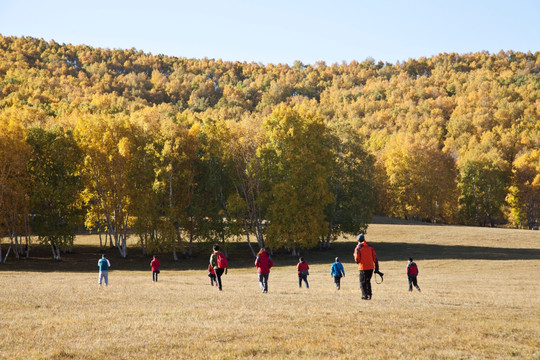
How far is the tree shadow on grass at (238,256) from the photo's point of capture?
50.9 meters

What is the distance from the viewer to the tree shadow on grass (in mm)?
50909

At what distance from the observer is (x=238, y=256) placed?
60406mm

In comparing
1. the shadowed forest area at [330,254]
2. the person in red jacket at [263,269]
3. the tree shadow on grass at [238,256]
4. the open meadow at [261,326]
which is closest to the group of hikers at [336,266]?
the person in red jacket at [263,269]

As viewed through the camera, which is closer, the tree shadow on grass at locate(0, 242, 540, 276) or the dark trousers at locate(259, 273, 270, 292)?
the dark trousers at locate(259, 273, 270, 292)

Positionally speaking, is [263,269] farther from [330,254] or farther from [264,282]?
[330,254]

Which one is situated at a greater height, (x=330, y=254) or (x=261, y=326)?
(x=261, y=326)

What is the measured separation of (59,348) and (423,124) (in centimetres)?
17644

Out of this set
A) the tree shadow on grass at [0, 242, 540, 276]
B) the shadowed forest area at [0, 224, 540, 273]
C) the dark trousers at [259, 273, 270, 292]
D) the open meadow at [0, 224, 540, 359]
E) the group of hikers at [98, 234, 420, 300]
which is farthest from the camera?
the shadowed forest area at [0, 224, 540, 273]

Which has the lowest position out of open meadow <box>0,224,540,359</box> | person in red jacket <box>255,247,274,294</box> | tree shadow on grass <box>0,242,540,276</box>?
tree shadow on grass <box>0,242,540,276</box>

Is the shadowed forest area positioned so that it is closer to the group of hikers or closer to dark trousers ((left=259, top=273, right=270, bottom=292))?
the group of hikers

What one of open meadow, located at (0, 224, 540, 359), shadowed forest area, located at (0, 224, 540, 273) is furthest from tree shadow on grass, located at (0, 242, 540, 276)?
open meadow, located at (0, 224, 540, 359)

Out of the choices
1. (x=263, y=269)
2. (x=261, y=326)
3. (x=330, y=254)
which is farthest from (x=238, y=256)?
(x=261, y=326)

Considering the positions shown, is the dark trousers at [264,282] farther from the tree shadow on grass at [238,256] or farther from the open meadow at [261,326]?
the tree shadow on grass at [238,256]

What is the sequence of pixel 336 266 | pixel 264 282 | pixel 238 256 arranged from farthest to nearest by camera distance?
pixel 238 256, pixel 336 266, pixel 264 282
